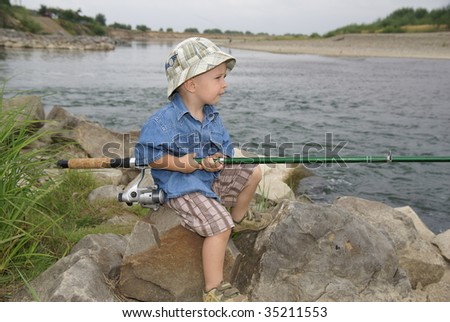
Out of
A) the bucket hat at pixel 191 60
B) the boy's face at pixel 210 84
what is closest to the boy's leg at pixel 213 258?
the boy's face at pixel 210 84

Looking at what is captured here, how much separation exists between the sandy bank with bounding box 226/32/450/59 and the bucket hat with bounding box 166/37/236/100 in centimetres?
3421

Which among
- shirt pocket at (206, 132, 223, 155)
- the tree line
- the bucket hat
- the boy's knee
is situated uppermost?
the tree line

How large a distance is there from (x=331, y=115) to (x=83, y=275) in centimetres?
1216

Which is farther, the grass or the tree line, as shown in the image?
the tree line

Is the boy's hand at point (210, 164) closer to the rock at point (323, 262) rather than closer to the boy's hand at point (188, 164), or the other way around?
the boy's hand at point (188, 164)

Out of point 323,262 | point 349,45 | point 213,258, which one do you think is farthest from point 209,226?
point 349,45

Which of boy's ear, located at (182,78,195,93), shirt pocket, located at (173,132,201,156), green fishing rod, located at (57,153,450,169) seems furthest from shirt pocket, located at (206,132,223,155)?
boy's ear, located at (182,78,195,93)

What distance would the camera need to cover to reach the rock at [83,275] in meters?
3.09

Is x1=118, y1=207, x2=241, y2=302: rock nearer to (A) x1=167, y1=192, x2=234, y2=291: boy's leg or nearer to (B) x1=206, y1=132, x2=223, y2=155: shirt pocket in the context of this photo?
(A) x1=167, y1=192, x2=234, y2=291: boy's leg

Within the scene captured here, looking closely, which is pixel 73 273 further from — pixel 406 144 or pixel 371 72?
pixel 371 72

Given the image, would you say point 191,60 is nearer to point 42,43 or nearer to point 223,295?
point 223,295

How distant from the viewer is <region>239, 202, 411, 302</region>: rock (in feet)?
11.0

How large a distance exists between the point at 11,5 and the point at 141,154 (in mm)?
75080

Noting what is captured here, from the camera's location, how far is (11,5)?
68.7 metres
